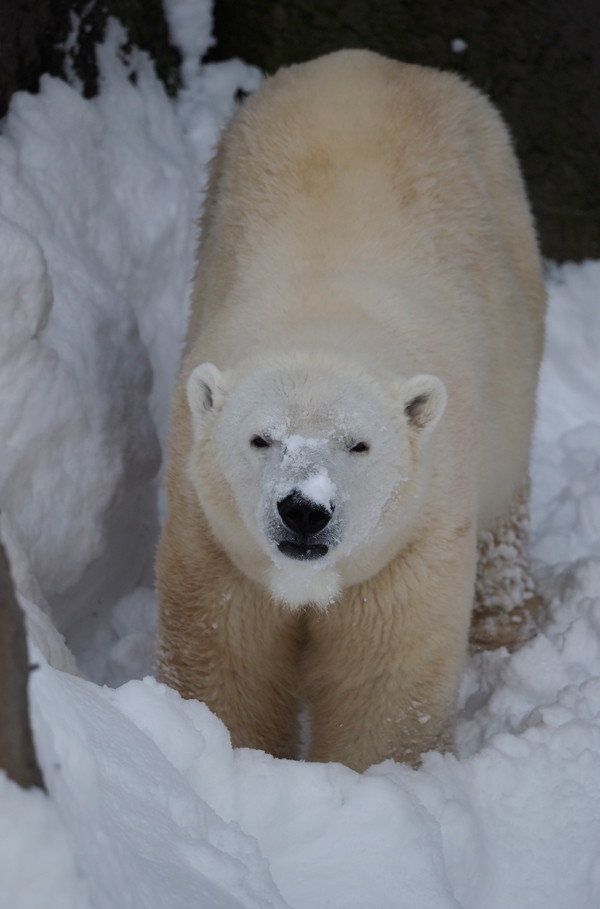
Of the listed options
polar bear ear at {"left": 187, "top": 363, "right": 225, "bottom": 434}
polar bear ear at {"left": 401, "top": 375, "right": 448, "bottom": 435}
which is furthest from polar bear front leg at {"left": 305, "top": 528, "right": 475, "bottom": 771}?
polar bear ear at {"left": 187, "top": 363, "right": 225, "bottom": 434}

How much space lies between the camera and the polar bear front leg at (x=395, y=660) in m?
3.23

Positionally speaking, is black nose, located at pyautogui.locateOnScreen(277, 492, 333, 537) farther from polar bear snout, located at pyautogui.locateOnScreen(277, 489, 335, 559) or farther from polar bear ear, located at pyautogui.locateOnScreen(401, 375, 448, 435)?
polar bear ear, located at pyautogui.locateOnScreen(401, 375, 448, 435)

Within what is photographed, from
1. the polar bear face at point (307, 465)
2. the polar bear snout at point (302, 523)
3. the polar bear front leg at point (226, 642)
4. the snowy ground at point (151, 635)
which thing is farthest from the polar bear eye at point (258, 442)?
the snowy ground at point (151, 635)

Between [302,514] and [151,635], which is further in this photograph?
[151,635]

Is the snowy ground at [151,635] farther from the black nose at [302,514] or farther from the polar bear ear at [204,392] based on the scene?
the polar bear ear at [204,392]

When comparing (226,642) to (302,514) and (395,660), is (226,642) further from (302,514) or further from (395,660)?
(302,514)

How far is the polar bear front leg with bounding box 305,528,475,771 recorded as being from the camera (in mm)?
3230

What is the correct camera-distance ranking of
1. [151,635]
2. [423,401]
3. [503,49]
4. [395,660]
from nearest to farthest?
[423,401], [395,660], [151,635], [503,49]

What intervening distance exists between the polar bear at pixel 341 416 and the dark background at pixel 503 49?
185 centimetres

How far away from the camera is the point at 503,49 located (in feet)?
19.3

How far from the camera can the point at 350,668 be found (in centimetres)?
334

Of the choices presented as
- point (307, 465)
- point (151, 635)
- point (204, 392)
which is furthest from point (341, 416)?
point (151, 635)

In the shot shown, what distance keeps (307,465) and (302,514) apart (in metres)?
0.12

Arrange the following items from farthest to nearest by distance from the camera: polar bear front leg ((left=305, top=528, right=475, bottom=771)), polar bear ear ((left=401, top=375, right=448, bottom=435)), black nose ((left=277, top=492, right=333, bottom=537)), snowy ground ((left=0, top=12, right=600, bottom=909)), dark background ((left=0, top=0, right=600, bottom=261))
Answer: dark background ((left=0, top=0, right=600, bottom=261)) < polar bear front leg ((left=305, top=528, right=475, bottom=771)) < polar bear ear ((left=401, top=375, right=448, bottom=435)) < black nose ((left=277, top=492, right=333, bottom=537)) < snowy ground ((left=0, top=12, right=600, bottom=909))
